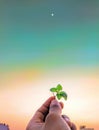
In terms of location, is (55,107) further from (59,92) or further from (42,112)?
(59,92)

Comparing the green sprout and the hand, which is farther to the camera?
the green sprout

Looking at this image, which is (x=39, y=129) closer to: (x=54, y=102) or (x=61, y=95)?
(x=54, y=102)

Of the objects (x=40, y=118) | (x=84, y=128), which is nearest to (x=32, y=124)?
(x=40, y=118)

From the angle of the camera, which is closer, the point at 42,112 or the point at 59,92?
the point at 42,112

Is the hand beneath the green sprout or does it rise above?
beneath

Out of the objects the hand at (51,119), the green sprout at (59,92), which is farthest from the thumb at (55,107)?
the green sprout at (59,92)

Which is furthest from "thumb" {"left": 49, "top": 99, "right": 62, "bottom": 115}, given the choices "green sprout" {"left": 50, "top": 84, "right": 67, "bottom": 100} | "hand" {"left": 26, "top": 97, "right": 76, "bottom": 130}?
"green sprout" {"left": 50, "top": 84, "right": 67, "bottom": 100}

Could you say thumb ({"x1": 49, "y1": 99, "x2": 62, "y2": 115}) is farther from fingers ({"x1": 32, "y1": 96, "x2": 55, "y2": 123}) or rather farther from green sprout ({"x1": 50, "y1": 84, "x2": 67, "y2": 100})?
green sprout ({"x1": 50, "y1": 84, "x2": 67, "y2": 100})

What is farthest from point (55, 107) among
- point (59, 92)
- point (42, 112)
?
point (59, 92)

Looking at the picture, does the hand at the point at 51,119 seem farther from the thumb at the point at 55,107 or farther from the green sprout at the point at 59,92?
the green sprout at the point at 59,92
